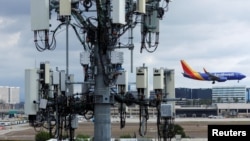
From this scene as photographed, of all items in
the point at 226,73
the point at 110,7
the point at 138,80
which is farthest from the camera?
the point at 226,73

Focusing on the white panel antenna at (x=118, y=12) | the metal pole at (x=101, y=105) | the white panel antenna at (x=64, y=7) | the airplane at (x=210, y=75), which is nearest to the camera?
the white panel antenna at (x=118, y=12)

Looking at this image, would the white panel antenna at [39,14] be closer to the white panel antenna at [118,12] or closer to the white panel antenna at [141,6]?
the white panel antenna at [118,12]

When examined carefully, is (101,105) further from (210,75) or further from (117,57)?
(210,75)

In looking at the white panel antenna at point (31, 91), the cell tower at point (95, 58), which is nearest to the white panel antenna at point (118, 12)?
the cell tower at point (95, 58)

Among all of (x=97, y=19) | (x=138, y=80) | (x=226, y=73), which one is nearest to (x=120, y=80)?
(x=138, y=80)

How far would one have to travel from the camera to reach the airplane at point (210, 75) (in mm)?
155325

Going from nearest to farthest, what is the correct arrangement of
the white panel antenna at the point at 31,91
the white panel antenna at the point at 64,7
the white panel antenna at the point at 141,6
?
1. the white panel antenna at the point at 64,7
2. the white panel antenna at the point at 141,6
3. the white panel antenna at the point at 31,91

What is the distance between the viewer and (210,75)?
156m

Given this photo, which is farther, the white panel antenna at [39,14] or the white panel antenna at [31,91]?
the white panel antenna at [31,91]

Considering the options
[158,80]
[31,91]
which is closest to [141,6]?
[158,80]

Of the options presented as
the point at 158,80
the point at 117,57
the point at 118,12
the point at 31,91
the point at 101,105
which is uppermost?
the point at 118,12

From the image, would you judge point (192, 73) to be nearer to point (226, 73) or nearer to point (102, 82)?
point (226, 73)

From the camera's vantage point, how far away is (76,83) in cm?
1505

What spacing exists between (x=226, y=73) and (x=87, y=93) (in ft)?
483
